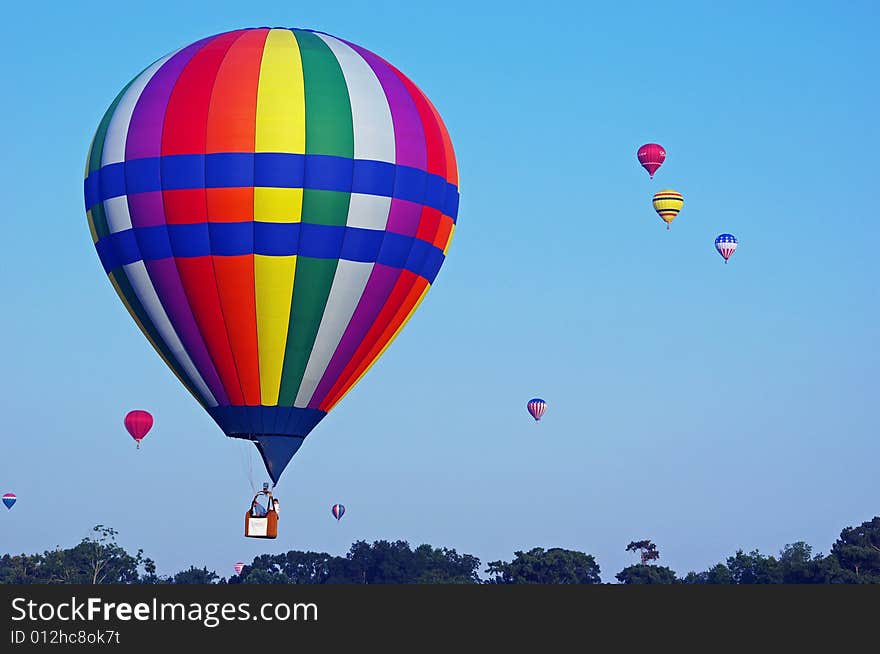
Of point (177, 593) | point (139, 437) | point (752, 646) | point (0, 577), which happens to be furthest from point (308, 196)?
point (0, 577)

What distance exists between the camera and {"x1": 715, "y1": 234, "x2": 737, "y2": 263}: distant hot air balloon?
7750 cm

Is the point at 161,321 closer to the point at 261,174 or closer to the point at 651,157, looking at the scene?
the point at 261,174

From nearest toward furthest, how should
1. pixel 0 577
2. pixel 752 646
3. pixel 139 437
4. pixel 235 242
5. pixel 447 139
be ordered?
pixel 752 646
pixel 235 242
pixel 447 139
pixel 139 437
pixel 0 577

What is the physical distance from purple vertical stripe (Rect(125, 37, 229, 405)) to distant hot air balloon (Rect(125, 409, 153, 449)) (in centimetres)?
2075

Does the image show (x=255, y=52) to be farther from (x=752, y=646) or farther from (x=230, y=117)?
(x=752, y=646)

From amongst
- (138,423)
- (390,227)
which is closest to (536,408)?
(138,423)

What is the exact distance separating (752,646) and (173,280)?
16383 mm

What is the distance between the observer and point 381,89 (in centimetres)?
4341

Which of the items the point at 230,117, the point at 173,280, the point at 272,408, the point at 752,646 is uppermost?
the point at 230,117

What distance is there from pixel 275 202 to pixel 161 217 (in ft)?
9.12

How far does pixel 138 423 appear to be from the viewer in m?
63.7

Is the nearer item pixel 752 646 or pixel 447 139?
pixel 752 646

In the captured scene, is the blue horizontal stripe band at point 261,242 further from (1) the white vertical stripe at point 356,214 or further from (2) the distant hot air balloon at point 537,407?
(2) the distant hot air balloon at point 537,407

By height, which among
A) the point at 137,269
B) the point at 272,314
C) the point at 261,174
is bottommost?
the point at 272,314
